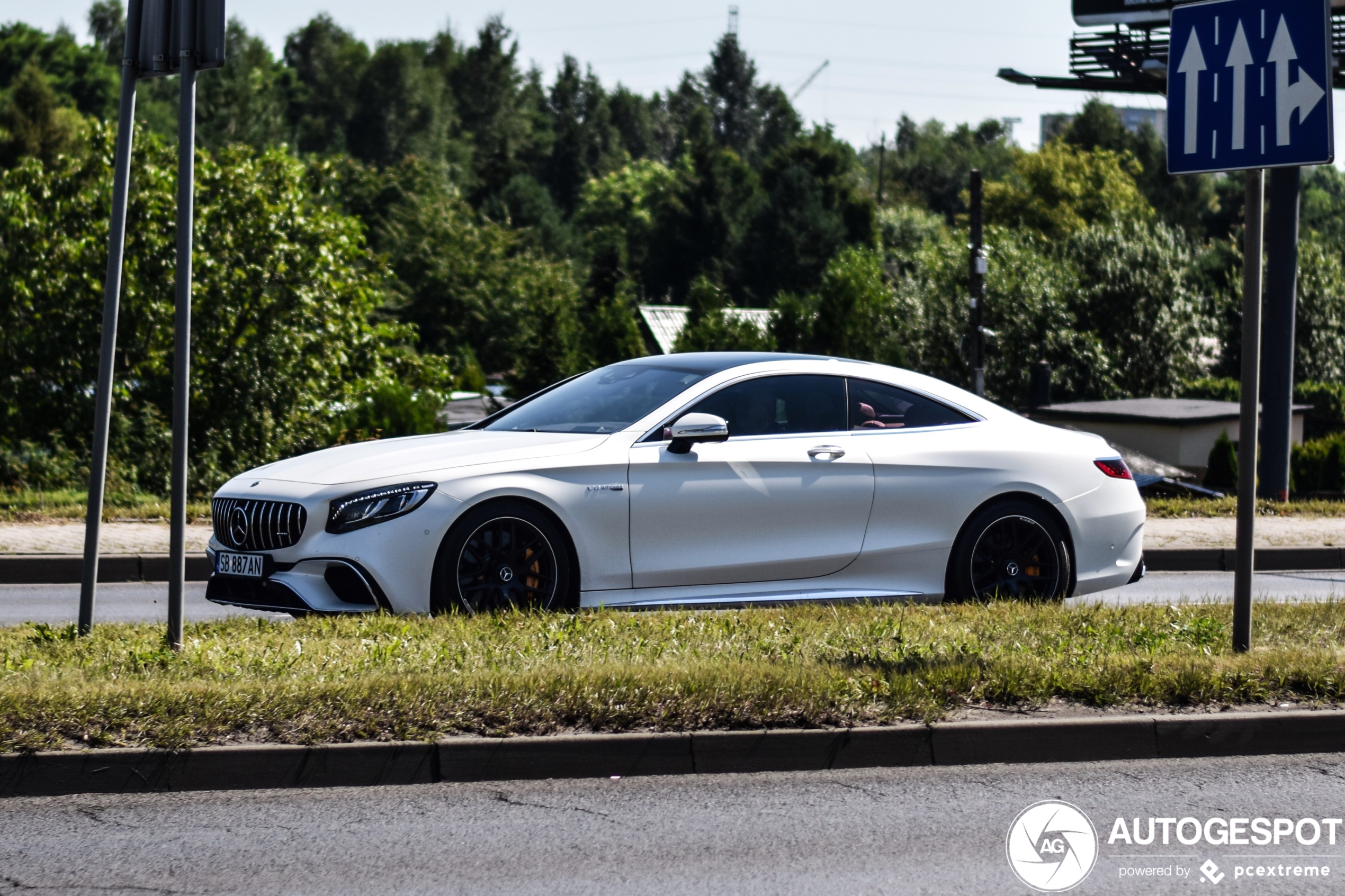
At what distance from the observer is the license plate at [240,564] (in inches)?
280

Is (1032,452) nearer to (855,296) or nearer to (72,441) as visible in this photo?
(72,441)

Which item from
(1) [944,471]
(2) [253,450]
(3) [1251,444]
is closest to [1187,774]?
(3) [1251,444]

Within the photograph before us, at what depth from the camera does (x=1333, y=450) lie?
78.4 feet

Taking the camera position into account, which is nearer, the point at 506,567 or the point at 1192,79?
the point at 1192,79

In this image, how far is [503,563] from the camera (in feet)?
23.7

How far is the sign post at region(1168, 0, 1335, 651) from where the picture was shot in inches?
248

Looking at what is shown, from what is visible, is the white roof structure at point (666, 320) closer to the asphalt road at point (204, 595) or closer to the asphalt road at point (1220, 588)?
the asphalt road at point (1220, 588)

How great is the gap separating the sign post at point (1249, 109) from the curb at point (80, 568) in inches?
295

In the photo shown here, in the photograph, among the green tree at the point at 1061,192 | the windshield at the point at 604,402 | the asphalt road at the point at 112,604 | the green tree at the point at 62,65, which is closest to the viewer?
the windshield at the point at 604,402

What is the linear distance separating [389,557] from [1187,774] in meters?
3.60

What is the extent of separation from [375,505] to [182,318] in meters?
1.28

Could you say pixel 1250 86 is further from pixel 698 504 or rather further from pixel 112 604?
pixel 112 604

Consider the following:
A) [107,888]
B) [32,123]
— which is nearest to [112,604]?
[107,888]

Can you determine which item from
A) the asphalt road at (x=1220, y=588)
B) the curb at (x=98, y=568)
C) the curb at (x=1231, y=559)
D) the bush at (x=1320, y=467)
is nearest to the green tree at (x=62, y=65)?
the bush at (x=1320, y=467)
